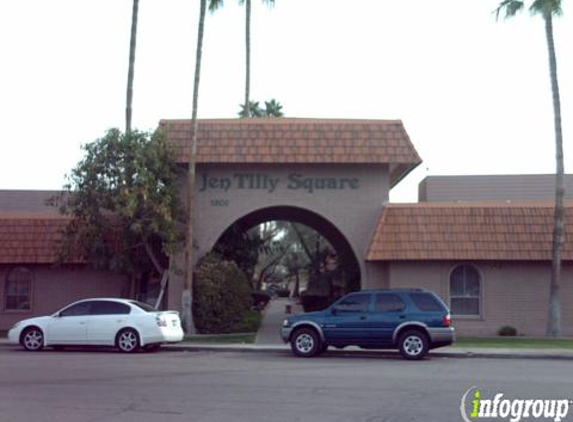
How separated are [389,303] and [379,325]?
0.61 m

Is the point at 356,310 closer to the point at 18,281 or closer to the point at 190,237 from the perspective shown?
the point at 190,237

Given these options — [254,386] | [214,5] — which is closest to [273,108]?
[214,5]

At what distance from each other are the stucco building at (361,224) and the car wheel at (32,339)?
6269 mm

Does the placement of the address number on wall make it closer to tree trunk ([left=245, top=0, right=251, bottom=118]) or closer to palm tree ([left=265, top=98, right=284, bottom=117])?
tree trunk ([left=245, top=0, right=251, bottom=118])

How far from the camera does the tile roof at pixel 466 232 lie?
24.8 metres

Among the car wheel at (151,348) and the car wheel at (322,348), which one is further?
the car wheel at (151,348)

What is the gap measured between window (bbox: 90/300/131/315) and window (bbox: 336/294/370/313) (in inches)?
224

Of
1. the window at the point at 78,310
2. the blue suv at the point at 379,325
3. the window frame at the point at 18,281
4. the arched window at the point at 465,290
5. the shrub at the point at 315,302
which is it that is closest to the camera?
the blue suv at the point at 379,325

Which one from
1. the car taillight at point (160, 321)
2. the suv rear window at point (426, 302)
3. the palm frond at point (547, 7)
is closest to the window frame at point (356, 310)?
the suv rear window at point (426, 302)

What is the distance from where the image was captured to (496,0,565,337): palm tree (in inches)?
949

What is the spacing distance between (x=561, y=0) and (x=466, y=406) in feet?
58.6

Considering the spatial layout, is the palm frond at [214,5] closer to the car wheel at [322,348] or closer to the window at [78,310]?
the window at [78,310]

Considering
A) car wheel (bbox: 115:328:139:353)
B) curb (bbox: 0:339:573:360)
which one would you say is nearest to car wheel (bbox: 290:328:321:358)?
curb (bbox: 0:339:573:360)

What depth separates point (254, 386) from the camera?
44.0ft
